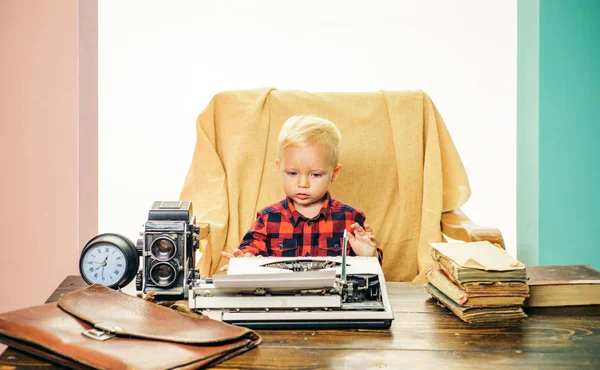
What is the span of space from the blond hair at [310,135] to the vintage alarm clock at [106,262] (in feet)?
1.96

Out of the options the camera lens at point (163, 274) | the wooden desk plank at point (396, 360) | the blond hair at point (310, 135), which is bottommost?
the wooden desk plank at point (396, 360)

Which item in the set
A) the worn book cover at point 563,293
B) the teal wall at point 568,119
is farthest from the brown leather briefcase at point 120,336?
the teal wall at point 568,119

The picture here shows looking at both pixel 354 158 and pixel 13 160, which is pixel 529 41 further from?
pixel 13 160

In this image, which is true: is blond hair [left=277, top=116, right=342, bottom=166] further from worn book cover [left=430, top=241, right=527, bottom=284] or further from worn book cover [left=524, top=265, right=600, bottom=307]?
worn book cover [left=524, top=265, right=600, bottom=307]

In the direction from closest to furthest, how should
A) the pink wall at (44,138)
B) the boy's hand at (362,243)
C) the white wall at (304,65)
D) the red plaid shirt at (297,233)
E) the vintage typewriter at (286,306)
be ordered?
the vintage typewriter at (286,306), the boy's hand at (362,243), the red plaid shirt at (297,233), the pink wall at (44,138), the white wall at (304,65)

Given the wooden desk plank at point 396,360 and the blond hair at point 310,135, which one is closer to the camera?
the wooden desk plank at point 396,360

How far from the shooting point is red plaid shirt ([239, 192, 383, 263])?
2059 millimetres

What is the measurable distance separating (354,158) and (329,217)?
14.8 inches

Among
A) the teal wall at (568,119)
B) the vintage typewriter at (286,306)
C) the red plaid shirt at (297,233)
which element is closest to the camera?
the vintage typewriter at (286,306)

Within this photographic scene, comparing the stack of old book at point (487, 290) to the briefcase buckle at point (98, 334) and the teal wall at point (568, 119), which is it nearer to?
the briefcase buckle at point (98, 334)

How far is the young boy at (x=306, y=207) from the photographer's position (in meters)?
Result: 1.94

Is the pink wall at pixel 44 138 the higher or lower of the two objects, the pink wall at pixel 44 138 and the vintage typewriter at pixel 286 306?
the higher

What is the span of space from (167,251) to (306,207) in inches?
26.5

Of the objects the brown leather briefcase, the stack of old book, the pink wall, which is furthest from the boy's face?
the pink wall
